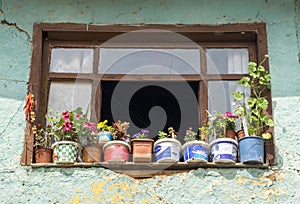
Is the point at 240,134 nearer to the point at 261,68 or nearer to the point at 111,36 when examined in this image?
the point at 261,68

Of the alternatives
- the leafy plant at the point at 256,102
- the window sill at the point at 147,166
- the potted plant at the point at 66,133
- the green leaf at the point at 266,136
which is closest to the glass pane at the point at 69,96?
the potted plant at the point at 66,133

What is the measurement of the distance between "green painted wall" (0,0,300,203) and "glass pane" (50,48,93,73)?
0.91ft

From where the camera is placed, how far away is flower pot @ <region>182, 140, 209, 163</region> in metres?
5.78

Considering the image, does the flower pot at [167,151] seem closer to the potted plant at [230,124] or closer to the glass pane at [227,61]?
the potted plant at [230,124]

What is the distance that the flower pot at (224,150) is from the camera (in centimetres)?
577

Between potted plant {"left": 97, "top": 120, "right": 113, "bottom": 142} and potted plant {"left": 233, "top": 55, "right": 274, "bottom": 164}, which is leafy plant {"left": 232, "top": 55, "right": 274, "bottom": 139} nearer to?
potted plant {"left": 233, "top": 55, "right": 274, "bottom": 164}

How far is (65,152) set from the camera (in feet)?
19.1

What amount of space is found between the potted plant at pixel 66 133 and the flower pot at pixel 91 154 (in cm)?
7

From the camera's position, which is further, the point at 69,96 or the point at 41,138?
the point at 69,96

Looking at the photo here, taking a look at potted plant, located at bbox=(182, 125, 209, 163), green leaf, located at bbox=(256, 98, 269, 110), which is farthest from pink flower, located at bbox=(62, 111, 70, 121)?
green leaf, located at bbox=(256, 98, 269, 110)

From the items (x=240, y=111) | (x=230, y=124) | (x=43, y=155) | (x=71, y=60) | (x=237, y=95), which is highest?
(x=71, y=60)

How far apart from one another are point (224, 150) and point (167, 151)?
17.8 inches

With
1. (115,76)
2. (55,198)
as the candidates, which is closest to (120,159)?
(55,198)

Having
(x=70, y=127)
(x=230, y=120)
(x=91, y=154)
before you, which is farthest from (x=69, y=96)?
(x=230, y=120)
